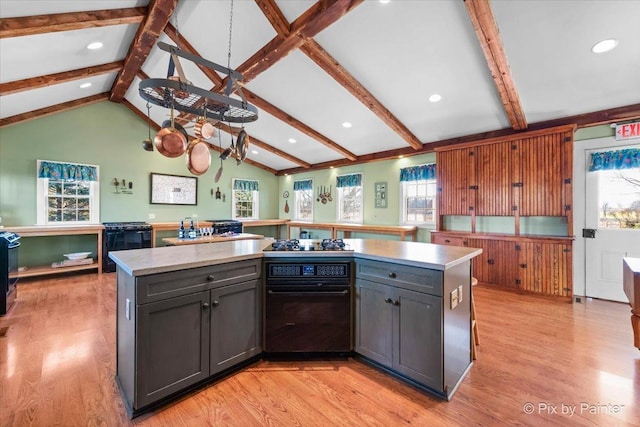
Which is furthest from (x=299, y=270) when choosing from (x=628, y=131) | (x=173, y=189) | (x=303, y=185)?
(x=303, y=185)

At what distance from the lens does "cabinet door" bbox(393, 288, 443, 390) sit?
6.00 feet

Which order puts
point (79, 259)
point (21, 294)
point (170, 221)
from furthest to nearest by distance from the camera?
point (170, 221) < point (79, 259) < point (21, 294)

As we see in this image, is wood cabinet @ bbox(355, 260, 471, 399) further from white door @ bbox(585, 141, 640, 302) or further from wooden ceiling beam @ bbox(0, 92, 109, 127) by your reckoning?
wooden ceiling beam @ bbox(0, 92, 109, 127)

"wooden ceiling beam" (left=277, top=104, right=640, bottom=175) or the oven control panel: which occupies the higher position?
"wooden ceiling beam" (left=277, top=104, right=640, bottom=175)

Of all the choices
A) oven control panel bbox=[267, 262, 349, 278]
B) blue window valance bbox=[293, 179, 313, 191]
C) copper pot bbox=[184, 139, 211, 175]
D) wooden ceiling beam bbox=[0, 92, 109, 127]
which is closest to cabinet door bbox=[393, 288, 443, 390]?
oven control panel bbox=[267, 262, 349, 278]

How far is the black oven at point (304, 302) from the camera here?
225 cm

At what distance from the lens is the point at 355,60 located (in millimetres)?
3453

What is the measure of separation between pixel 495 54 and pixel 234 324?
361 cm

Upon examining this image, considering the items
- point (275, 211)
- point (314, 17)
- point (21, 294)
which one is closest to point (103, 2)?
point (314, 17)

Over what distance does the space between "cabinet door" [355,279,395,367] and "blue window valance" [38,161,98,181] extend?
603 cm

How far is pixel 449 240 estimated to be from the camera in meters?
4.82

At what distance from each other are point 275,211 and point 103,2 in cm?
656

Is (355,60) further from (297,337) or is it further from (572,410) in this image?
(572,410)

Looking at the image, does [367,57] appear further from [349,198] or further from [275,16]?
[349,198]
